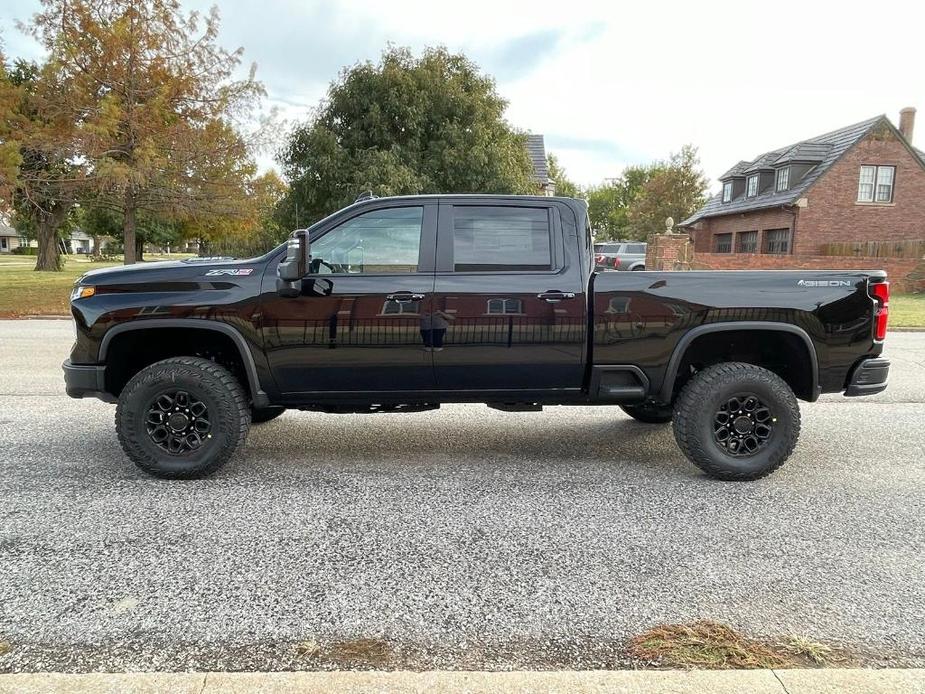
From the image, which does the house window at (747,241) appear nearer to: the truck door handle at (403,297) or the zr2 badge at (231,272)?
the truck door handle at (403,297)

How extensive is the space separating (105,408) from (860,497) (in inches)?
254

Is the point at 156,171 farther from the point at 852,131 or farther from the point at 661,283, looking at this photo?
the point at 852,131

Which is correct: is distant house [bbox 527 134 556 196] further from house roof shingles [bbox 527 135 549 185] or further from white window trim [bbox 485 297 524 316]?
white window trim [bbox 485 297 524 316]

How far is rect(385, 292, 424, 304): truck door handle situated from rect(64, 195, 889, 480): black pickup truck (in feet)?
0.04

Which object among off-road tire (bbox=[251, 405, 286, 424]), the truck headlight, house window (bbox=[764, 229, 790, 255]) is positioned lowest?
off-road tire (bbox=[251, 405, 286, 424])

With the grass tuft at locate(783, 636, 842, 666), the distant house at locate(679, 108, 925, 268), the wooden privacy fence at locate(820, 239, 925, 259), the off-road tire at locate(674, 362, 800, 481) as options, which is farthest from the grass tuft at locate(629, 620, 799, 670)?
the wooden privacy fence at locate(820, 239, 925, 259)

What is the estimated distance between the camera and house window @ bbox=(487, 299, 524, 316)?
415 centimetres

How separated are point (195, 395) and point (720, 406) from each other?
3513mm

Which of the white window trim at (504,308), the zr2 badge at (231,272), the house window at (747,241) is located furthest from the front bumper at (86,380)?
the house window at (747,241)

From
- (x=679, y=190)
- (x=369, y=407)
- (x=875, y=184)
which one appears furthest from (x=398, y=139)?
(x=679, y=190)

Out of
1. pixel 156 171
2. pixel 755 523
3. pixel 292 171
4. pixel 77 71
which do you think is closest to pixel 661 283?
pixel 755 523

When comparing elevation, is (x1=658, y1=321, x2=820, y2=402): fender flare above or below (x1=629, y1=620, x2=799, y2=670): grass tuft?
above

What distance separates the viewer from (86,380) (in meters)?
4.12

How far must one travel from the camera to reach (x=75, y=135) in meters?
15.7
